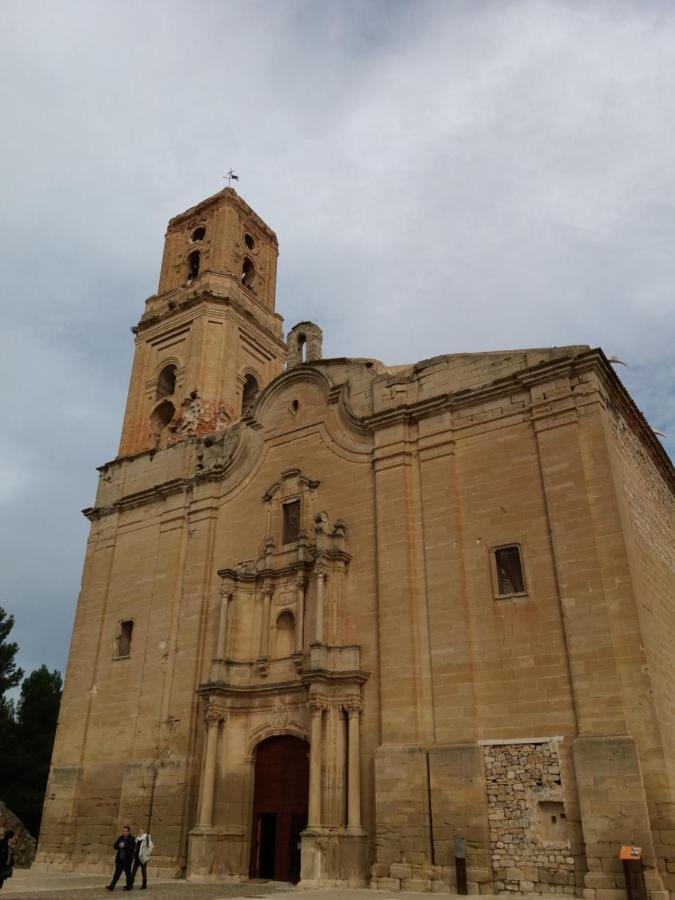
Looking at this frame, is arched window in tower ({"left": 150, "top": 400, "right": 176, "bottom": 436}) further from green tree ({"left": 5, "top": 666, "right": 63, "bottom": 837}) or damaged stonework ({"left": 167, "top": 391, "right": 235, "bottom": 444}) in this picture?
green tree ({"left": 5, "top": 666, "right": 63, "bottom": 837})

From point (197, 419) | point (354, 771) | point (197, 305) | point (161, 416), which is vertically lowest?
point (354, 771)

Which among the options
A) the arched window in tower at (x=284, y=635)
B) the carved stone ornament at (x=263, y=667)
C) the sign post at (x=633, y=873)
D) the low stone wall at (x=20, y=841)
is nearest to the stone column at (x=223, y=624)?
the carved stone ornament at (x=263, y=667)

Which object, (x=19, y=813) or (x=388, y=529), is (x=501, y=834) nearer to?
(x=388, y=529)

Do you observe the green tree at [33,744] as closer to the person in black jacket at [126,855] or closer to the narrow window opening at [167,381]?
the narrow window opening at [167,381]

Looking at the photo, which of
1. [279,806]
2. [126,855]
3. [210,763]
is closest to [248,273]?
[210,763]

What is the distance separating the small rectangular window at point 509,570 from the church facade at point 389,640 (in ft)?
0.14

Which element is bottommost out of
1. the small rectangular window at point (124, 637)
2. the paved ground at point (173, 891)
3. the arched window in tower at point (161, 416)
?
the paved ground at point (173, 891)

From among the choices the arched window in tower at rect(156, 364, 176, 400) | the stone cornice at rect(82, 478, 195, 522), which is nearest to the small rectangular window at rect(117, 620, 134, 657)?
the stone cornice at rect(82, 478, 195, 522)

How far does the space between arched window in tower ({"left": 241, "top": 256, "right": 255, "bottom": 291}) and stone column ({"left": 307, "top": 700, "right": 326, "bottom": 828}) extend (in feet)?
57.5

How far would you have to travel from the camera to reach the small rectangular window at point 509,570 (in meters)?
14.4

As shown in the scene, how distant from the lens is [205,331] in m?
24.6

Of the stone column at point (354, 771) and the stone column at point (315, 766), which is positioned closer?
the stone column at point (354, 771)

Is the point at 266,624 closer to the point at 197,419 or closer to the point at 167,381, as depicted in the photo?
the point at 197,419

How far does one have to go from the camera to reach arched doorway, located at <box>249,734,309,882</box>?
15414 mm
